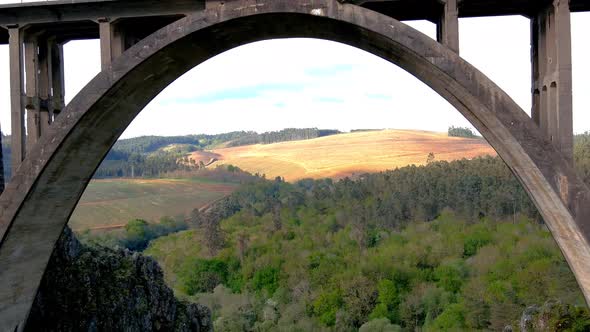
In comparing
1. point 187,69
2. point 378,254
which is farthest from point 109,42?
point 378,254

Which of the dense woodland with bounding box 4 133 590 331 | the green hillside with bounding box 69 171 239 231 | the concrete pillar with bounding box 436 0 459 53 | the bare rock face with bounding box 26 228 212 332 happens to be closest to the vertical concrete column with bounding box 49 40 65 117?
the bare rock face with bounding box 26 228 212 332

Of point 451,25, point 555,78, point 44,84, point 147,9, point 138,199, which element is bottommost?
point 138,199

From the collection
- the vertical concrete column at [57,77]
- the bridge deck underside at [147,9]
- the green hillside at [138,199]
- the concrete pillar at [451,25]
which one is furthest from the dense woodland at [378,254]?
the vertical concrete column at [57,77]

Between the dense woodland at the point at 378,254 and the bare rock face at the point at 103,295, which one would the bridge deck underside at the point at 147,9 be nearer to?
the bare rock face at the point at 103,295

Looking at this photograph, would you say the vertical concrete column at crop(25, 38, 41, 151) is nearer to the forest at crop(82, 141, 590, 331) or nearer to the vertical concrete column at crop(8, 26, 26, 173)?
the vertical concrete column at crop(8, 26, 26, 173)

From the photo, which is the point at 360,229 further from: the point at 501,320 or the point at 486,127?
the point at 486,127

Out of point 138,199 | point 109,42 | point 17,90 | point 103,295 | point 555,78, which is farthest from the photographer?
point 138,199

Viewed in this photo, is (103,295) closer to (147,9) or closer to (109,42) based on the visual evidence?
(109,42)
